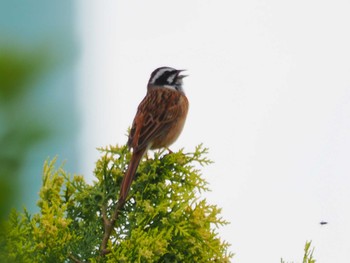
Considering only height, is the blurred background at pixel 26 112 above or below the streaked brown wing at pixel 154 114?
below

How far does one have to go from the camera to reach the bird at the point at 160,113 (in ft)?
11.7

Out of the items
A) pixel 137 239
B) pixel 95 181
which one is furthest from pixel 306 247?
pixel 95 181

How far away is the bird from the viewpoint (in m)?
3.57

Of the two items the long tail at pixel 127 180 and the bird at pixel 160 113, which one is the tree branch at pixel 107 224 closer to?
the long tail at pixel 127 180

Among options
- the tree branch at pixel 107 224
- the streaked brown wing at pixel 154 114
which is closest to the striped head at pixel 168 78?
the streaked brown wing at pixel 154 114

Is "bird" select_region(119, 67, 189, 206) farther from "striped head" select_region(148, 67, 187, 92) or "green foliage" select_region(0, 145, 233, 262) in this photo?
"green foliage" select_region(0, 145, 233, 262)

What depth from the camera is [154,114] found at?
3904 millimetres

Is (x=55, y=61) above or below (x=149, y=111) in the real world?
below

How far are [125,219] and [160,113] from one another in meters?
1.73

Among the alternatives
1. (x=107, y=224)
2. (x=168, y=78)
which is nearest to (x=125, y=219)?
(x=107, y=224)

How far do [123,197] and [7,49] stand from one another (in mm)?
1628

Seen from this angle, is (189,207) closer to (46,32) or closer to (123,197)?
(123,197)

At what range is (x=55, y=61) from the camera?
78cm

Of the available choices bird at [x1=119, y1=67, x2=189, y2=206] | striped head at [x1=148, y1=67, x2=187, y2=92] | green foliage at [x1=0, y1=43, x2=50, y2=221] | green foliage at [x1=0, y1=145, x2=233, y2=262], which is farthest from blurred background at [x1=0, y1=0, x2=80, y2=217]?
striped head at [x1=148, y1=67, x2=187, y2=92]
